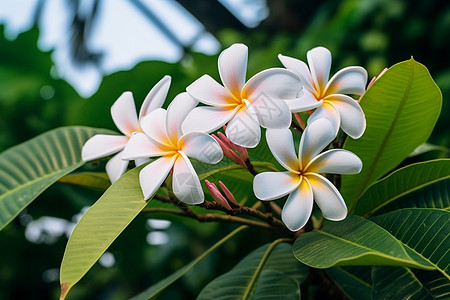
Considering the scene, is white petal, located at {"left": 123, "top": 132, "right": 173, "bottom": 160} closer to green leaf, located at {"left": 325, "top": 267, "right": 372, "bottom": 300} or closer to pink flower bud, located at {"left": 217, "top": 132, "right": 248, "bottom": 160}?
pink flower bud, located at {"left": 217, "top": 132, "right": 248, "bottom": 160}

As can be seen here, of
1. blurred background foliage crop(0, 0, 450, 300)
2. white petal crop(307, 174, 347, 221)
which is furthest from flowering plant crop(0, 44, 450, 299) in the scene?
blurred background foliage crop(0, 0, 450, 300)

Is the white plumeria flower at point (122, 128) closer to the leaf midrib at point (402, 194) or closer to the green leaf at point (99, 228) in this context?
the green leaf at point (99, 228)

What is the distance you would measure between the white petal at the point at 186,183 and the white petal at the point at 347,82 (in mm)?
205

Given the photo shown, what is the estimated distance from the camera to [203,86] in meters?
0.55

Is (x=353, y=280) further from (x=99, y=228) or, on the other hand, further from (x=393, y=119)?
(x=99, y=228)

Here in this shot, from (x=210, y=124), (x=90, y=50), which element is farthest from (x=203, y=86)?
(x=90, y=50)

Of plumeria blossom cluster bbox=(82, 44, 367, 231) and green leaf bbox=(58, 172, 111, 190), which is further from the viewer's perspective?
green leaf bbox=(58, 172, 111, 190)

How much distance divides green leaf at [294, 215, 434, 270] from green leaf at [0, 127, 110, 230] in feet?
1.15

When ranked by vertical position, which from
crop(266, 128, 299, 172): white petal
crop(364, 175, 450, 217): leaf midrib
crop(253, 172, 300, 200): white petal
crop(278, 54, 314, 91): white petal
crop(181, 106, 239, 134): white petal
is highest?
crop(278, 54, 314, 91): white petal

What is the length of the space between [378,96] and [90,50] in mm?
3840

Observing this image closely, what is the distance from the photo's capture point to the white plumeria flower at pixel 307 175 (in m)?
0.53

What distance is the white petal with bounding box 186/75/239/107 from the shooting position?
1.77ft

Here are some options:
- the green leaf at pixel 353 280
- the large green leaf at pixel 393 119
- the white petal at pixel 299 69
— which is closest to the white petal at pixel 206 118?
the white petal at pixel 299 69

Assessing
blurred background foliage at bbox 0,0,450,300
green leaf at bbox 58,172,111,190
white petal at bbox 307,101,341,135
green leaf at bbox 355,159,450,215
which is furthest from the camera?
blurred background foliage at bbox 0,0,450,300
